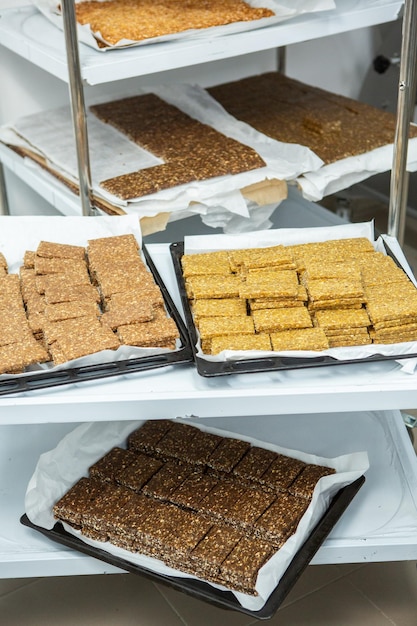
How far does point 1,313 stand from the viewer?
157cm

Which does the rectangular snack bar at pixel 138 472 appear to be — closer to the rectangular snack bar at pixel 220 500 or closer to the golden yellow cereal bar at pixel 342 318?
the rectangular snack bar at pixel 220 500

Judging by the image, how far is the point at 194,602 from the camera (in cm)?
195

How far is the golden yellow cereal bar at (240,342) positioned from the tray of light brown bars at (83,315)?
0.18ft

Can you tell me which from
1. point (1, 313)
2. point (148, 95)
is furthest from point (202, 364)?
point (148, 95)

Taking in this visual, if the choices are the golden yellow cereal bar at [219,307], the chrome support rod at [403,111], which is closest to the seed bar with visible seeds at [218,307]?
the golden yellow cereal bar at [219,307]

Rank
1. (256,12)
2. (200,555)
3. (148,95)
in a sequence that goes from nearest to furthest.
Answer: (200,555) → (256,12) → (148,95)

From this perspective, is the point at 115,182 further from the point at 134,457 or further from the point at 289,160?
the point at 134,457

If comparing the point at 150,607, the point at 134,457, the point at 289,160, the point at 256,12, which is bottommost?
the point at 150,607

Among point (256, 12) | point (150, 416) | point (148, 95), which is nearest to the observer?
point (150, 416)

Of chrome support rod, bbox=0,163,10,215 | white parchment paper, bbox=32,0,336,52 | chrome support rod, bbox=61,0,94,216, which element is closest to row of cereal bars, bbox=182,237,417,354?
chrome support rod, bbox=61,0,94,216

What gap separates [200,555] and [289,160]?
126 cm

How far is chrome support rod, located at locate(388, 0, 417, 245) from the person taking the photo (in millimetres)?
1736

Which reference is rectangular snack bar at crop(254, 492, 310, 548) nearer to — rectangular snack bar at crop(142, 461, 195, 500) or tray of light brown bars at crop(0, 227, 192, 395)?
rectangular snack bar at crop(142, 461, 195, 500)

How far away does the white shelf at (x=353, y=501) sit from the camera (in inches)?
65.1
